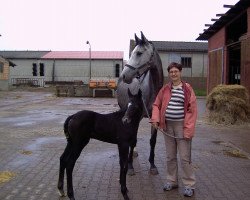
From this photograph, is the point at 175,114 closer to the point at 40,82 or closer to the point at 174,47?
the point at 174,47

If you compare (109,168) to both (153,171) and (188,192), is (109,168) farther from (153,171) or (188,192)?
(188,192)

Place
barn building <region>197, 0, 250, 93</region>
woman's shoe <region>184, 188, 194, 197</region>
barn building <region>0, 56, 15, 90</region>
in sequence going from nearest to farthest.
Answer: woman's shoe <region>184, 188, 194, 197</region>
barn building <region>197, 0, 250, 93</region>
barn building <region>0, 56, 15, 90</region>

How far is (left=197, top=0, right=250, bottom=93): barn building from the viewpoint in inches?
602

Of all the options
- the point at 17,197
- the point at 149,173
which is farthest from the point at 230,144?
the point at 17,197

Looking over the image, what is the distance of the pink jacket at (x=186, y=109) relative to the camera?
5.46 metres

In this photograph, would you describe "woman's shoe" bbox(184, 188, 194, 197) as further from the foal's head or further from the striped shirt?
the foal's head

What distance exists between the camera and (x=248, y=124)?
13781mm

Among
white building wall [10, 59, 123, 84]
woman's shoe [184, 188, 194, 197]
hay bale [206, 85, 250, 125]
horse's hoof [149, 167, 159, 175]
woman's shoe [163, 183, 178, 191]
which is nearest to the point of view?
woman's shoe [184, 188, 194, 197]

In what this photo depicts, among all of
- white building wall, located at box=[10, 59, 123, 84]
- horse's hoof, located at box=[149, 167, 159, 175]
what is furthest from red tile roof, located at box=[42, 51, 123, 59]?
horse's hoof, located at box=[149, 167, 159, 175]

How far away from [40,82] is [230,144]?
1839 inches

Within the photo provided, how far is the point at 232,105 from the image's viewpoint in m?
13.7

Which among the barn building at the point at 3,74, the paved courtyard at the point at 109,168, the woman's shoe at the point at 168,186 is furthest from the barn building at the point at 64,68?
the woman's shoe at the point at 168,186

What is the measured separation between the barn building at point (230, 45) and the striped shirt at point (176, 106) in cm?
993

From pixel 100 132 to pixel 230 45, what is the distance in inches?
552
